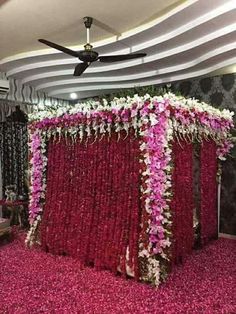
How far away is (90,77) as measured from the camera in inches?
256

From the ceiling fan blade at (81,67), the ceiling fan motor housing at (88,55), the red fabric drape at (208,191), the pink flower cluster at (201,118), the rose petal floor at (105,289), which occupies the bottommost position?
the rose petal floor at (105,289)

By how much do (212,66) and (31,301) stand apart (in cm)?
440

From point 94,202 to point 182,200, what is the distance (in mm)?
1093

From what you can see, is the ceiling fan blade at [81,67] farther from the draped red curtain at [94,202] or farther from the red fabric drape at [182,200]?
the red fabric drape at [182,200]

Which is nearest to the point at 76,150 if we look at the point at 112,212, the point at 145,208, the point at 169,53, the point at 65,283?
the point at 112,212

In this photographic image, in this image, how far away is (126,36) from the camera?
4555 mm

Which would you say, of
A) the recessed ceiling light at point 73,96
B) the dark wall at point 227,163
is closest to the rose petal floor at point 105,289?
the dark wall at point 227,163

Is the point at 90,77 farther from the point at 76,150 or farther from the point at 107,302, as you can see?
the point at 107,302

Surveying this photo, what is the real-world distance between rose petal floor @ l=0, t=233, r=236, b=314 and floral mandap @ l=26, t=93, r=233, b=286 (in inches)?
7.4

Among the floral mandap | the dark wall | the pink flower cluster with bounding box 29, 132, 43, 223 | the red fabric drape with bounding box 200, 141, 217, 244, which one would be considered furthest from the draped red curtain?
the dark wall

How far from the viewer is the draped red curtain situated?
3.53m

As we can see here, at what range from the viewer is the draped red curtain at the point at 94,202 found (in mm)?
3525

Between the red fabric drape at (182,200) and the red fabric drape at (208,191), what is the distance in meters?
0.49

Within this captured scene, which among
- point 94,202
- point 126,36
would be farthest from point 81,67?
point 94,202
